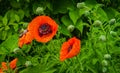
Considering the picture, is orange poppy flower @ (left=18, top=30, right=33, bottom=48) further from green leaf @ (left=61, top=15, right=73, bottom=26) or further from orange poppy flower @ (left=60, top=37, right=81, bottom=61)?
green leaf @ (left=61, top=15, right=73, bottom=26)

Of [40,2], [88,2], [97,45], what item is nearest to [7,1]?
[40,2]

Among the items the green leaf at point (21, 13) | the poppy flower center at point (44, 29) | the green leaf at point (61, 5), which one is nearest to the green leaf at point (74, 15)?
the green leaf at point (61, 5)

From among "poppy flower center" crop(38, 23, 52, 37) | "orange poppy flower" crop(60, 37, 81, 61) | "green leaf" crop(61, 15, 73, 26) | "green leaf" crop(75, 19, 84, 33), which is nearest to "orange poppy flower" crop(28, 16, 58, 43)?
"poppy flower center" crop(38, 23, 52, 37)

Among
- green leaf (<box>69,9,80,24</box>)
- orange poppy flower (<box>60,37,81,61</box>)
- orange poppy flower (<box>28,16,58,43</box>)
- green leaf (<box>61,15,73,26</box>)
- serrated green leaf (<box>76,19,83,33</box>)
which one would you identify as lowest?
green leaf (<box>61,15,73,26</box>)

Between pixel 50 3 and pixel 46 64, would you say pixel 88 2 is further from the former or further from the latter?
pixel 46 64

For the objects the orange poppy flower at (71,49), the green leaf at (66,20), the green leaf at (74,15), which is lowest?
the green leaf at (66,20)

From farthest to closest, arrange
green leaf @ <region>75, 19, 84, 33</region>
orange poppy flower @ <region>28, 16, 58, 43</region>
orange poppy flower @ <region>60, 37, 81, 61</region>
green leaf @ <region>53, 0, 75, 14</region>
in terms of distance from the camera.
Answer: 1. green leaf @ <region>53, 0, 75, 14</region>
2. green leaf @ <region>75, 19, 84, 33</region>
3. orange poppy flower @ <region>28, 16, 58, 43</region>
4. orange poppy flower @ <region>60, 37, 81, 61</region>

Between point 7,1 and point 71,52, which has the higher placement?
point 71,52

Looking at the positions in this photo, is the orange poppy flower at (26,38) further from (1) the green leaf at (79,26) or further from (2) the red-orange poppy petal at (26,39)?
(1) the green leaf at (79,26)
